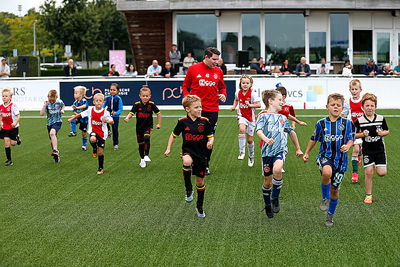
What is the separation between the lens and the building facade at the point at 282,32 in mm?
34125

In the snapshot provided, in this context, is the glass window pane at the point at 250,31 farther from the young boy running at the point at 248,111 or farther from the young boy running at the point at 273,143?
the young boy running at the point at 273,143

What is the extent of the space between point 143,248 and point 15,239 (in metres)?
1.64

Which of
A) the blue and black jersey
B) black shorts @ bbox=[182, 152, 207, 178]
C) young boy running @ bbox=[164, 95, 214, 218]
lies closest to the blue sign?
young boy running @ bbox=[164, 95, 214, 218]

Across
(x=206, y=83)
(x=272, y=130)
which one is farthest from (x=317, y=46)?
(x=272, y=130)

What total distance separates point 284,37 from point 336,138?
2794 centimetres

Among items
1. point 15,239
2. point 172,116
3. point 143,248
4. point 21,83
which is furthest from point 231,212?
point 21,83

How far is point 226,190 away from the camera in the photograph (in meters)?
9.49

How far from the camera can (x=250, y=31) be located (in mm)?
34250

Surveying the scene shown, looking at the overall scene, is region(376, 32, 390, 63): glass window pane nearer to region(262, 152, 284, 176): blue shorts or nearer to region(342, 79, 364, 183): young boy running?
region(342, 79, 364, 183): young boy running

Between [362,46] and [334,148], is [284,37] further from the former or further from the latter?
[334,148]

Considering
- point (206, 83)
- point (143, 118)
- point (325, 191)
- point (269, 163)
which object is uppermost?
point (206, 83)

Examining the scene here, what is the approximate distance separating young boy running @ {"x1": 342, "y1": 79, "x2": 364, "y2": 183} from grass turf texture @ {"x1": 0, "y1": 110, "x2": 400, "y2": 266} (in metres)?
0.30

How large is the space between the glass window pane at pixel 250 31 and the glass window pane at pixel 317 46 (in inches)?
131

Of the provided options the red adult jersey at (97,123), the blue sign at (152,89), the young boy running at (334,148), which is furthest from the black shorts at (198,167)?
the blue sign at (152,89)
